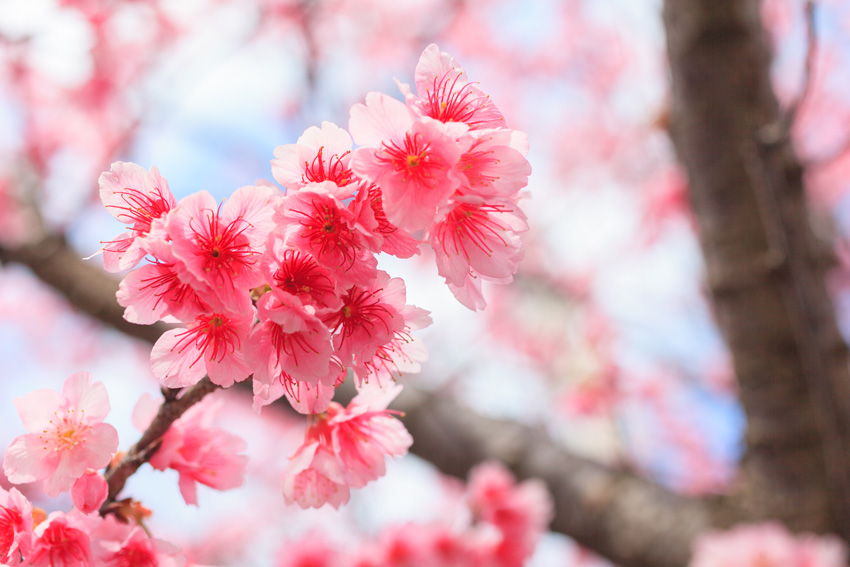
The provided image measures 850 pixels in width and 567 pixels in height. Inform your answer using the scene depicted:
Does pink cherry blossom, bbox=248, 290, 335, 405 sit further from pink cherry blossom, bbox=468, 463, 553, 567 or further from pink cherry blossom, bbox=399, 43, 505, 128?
pink cherry blossom, bbox=468, 463, 553, 567

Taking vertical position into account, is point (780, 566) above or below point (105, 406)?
above

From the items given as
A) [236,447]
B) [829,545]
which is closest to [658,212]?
[829,545]

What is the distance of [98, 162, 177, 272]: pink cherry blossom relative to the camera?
25.7 inches

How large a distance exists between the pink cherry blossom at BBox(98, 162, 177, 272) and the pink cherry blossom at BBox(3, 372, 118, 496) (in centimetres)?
15

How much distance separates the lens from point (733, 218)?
2016 mm

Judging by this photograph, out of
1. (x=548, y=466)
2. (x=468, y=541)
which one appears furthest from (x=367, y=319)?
(x=548, y=466)

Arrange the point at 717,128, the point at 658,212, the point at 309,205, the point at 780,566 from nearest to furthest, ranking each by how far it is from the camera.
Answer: the point at 309,205 < the point at 780,566 < the point at 717,128 < the point at 658,212

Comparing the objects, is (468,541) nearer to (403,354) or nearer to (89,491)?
(403,354)

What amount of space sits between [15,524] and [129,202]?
36 cm

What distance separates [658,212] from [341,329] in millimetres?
2806

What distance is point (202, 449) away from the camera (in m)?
0.78

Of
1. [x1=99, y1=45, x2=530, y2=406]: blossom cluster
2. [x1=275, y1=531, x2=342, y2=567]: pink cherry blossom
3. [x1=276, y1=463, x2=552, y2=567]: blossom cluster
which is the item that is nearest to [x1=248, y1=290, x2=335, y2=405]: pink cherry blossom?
[x1=99, y1=45, x2=530, y2=406]: blossom cluster

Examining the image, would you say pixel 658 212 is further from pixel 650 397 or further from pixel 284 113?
pixel 284 113

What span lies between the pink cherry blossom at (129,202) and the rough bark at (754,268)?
1493 millimetres
